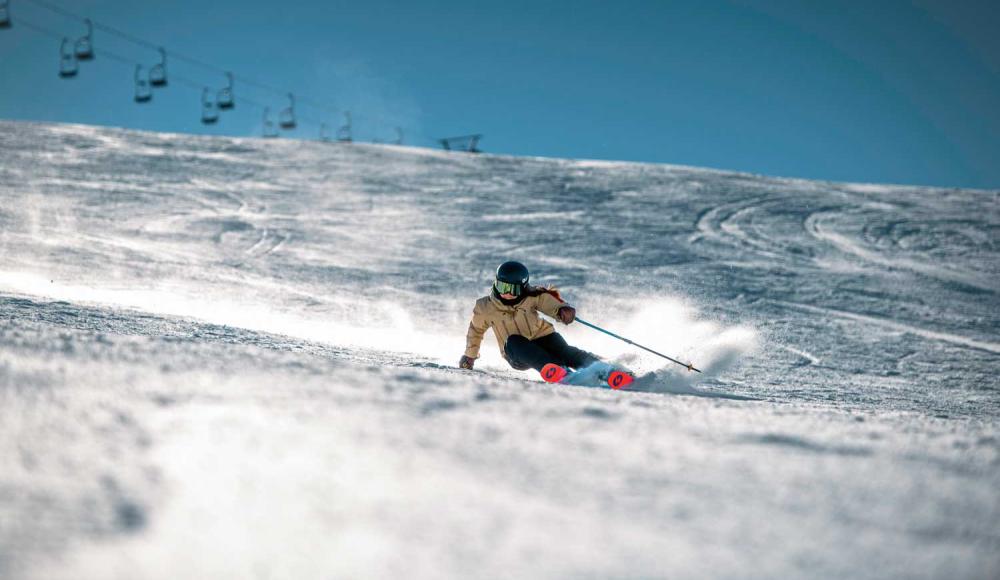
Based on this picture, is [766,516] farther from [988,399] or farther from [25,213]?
[25,213]

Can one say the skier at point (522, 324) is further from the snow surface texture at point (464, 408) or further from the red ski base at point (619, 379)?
the red ski base at point (619, 379)

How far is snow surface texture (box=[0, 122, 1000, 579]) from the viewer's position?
53.4 inches

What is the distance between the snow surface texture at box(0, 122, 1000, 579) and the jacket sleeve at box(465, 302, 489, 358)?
425 mm

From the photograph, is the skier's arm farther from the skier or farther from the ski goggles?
the ski goggles

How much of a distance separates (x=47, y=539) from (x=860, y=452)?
6.23ft

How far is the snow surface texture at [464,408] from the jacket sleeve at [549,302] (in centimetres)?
58

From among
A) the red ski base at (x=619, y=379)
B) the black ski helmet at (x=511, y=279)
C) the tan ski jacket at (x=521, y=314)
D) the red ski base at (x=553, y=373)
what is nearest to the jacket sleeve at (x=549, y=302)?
the tan ski jacket at (x=521, y=314)

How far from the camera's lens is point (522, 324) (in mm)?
5711

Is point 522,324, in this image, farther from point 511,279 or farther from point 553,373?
point 553,373

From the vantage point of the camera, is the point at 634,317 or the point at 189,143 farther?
the point at 189,143

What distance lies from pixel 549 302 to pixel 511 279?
1.35ft

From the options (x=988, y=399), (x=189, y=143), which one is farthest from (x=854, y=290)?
(x=189, y=143)

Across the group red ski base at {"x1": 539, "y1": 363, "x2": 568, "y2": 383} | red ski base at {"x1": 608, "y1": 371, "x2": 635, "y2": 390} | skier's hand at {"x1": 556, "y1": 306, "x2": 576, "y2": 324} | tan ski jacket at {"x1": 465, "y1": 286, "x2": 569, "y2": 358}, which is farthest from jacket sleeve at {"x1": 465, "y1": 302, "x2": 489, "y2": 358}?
red ski base at {"x1": 608, "y1": 371, "x2": 635, "y2": 390}

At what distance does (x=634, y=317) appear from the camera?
9.52m
